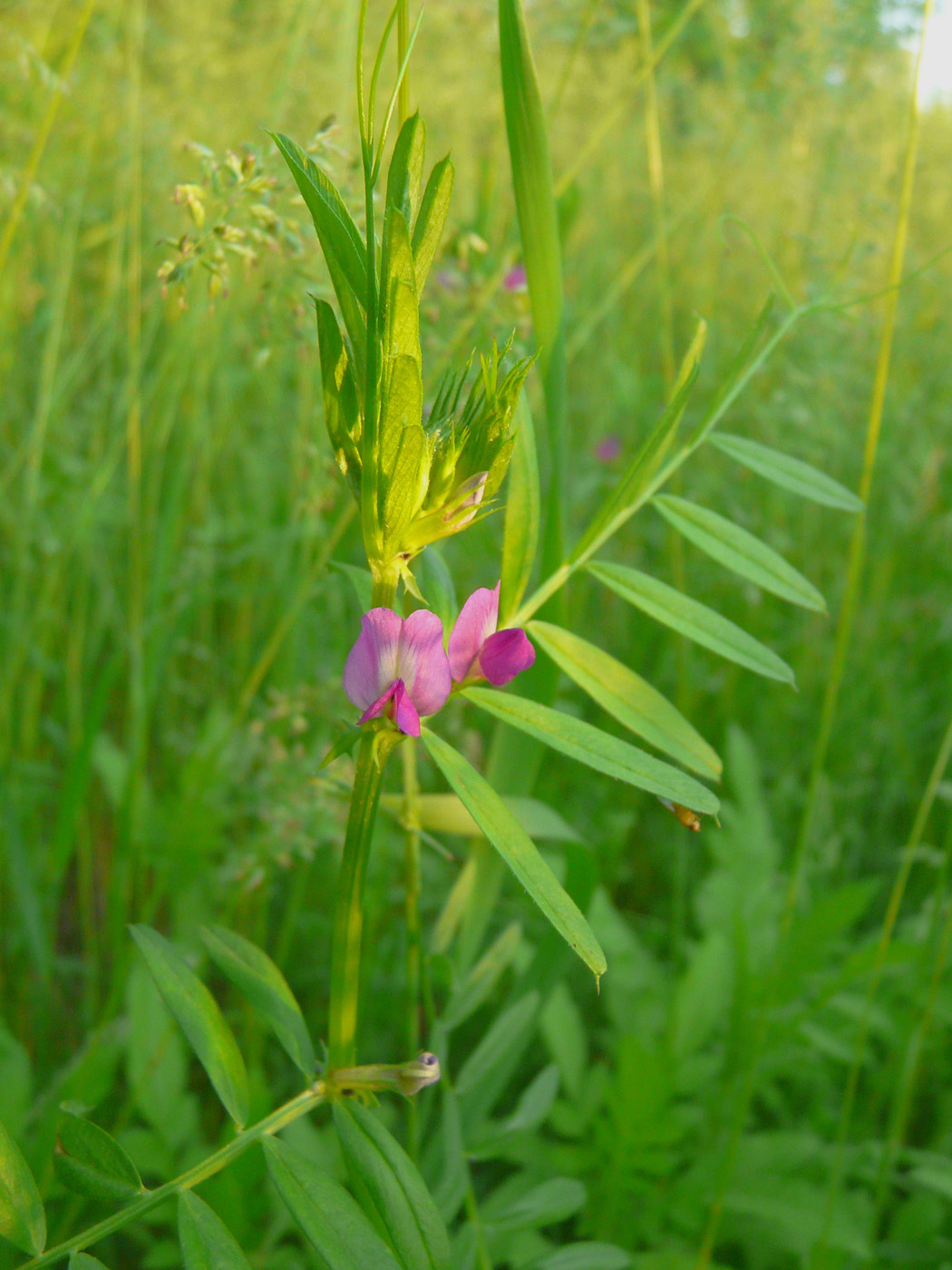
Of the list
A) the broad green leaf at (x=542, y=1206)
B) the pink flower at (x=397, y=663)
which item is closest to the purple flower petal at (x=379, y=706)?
the pink flower at (x=397, y=663)

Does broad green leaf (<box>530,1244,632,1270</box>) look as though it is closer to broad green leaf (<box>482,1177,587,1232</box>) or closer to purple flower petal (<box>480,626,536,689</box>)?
broad green leaf (<box>482,1177,587,1232</box>)

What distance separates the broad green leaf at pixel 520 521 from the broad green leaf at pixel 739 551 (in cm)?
11

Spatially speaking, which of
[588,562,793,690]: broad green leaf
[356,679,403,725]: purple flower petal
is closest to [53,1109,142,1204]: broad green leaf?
[356,679,403,725]: purple flower petal

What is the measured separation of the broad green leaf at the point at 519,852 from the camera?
1.25 ft

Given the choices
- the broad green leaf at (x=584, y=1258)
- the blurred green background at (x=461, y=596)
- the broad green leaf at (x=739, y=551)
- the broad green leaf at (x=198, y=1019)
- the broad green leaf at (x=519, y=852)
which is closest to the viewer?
A: the broad green leaf at (x=519, y=852)

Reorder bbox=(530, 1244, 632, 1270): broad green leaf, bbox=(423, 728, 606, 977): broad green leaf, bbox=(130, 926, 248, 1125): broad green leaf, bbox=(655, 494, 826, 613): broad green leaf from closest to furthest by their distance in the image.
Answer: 1. bbox=(423, 728, 606, 977): broad green leaf
2. bbox=(130, 926, 248, 1125): broad green leaf
3. bbox=(655, 494, 826, 613): broad green leaf
4. bbox=(530, 1244, 632, 1270): broad green leaf

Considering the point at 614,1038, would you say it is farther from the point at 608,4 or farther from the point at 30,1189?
the point at 608,4

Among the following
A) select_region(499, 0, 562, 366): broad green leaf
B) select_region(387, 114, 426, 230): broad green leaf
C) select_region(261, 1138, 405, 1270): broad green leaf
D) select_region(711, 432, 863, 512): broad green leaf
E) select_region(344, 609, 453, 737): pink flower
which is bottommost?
select_region(261, 1138, 405, 1270): broad green leaf

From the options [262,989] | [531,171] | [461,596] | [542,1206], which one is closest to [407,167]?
[531,171]

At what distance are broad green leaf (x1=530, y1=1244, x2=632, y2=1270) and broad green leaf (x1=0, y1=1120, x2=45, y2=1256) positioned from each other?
45 cm

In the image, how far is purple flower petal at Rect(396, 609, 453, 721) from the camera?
0.44m

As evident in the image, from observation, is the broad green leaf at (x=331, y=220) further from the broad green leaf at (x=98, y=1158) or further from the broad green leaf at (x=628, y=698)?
the broad green leaf at (x=98, y=1158)

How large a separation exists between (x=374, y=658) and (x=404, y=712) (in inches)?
1.1

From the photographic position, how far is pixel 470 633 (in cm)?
47
